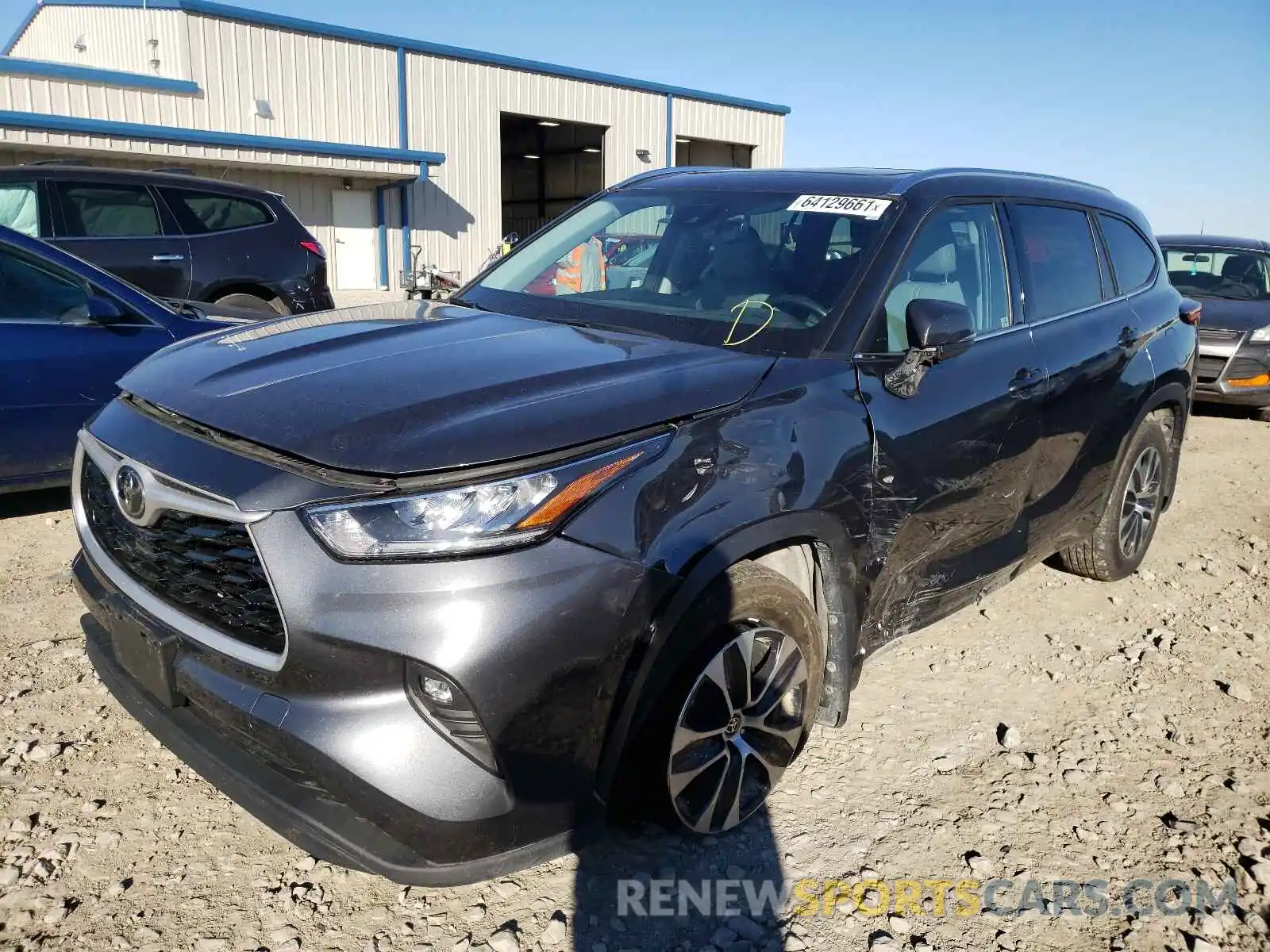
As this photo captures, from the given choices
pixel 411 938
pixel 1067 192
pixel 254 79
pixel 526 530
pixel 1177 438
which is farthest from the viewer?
pixel 254 79

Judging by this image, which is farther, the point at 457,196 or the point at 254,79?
the point at 457,196

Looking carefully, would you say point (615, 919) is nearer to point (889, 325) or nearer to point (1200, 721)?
point (889, 325)

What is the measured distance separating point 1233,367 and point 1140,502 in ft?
19.0

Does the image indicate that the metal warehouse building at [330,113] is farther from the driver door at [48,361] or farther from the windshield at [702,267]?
the windshield at [702,267]

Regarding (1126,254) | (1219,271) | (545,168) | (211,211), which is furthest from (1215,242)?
(545,168)

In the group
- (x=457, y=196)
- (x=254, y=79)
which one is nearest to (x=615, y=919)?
(x=254, y=79)

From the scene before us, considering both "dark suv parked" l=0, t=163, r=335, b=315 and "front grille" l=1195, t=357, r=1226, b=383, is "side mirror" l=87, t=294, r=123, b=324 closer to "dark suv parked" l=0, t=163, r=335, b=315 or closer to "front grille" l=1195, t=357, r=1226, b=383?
"dark suv parked" l=0, t=163, r=335, b=315

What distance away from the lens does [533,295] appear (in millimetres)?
3586

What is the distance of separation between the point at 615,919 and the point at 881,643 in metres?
1.26

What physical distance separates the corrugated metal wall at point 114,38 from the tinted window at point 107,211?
1466 centimetres

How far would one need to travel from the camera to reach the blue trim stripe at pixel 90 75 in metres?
17.2

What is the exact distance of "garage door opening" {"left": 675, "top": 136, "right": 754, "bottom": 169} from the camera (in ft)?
108

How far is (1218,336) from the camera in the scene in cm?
962

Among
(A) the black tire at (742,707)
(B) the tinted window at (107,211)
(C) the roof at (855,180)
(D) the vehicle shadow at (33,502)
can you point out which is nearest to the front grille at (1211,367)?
(C) the roof at (855,180)
